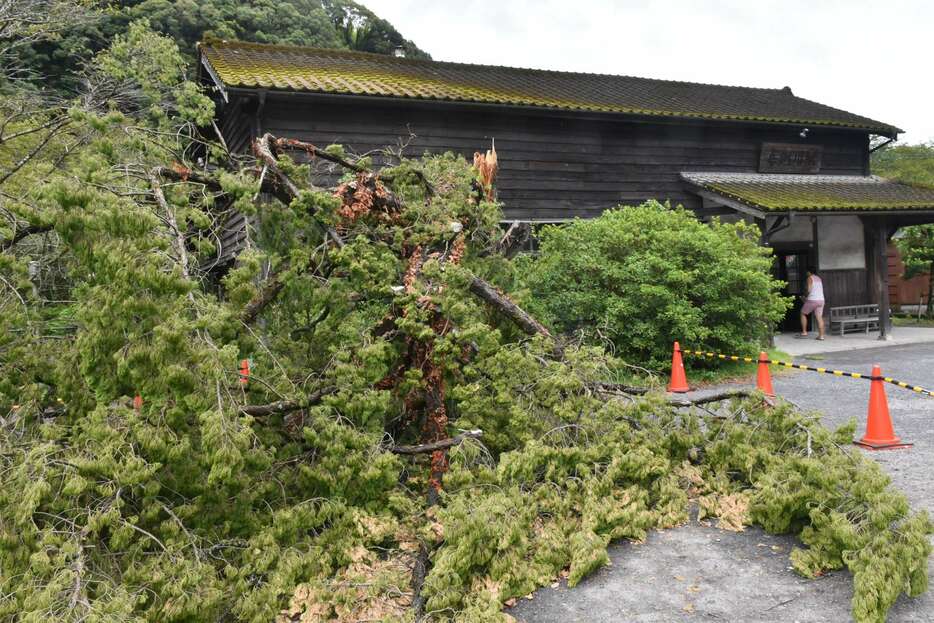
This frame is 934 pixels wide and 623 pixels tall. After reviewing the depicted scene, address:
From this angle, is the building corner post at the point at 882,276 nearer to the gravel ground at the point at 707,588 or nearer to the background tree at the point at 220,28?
the gravel ground at the point at 707,588

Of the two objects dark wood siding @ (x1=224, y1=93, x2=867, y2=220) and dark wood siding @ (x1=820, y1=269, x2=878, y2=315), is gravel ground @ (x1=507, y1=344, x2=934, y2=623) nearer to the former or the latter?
dark wood siding @ (x1=224, y1=93, x2=867, y2=220)

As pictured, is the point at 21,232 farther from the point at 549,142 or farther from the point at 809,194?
the point at 809,194

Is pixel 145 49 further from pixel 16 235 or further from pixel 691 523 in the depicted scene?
pixel 691 523

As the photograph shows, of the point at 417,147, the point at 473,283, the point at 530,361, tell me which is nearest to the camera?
the point at 530,361

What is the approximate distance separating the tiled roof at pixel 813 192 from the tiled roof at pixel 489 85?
4.24ft

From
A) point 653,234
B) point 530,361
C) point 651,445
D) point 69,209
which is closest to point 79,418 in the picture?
point 69,209

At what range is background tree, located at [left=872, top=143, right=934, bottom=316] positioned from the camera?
757 inches

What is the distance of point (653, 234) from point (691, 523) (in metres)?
6.73

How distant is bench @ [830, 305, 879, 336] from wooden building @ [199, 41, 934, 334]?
43 centimetres

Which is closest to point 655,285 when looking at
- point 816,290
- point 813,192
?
point 816,290

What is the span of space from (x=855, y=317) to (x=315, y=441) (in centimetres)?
1542

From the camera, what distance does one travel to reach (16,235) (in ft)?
13.8

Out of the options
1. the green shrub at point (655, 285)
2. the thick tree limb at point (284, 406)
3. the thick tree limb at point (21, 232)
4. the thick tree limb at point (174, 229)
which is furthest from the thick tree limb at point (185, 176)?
the green shrub at point (655, 285)

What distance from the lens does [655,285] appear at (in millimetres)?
10133
